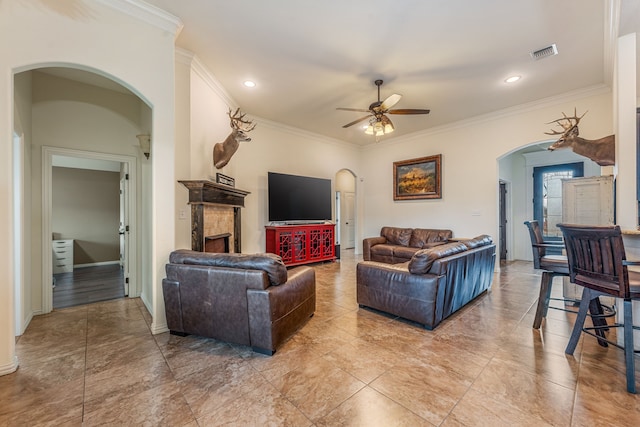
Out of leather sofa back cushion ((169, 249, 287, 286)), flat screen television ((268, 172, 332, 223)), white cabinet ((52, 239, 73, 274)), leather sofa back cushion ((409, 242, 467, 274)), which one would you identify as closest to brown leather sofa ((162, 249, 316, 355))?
leather sofa back cushion ((169, 249, 287, 286))

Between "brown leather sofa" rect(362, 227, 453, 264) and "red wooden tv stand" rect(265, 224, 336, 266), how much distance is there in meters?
0.91

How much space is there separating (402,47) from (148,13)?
2.64 m

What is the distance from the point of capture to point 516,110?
15.8ft

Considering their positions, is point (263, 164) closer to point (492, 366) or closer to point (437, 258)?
point (437, 258)

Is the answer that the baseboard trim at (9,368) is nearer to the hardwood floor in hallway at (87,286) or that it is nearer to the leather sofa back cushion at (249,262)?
the leather sofa back cushion at (249,262)

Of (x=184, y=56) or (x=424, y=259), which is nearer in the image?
(x=424, y=259)

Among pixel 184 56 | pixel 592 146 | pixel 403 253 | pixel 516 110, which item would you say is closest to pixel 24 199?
pixel 184 56

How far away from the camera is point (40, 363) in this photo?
2.07 meters

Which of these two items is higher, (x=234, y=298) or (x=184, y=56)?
(x=184, y=56)

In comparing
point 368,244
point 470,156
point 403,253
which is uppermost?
point 470,156

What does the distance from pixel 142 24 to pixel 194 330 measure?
2929 millimetres

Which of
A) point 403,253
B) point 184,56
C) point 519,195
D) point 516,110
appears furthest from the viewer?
point 519,195

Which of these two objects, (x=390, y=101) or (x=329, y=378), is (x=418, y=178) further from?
(x=329, y=378)

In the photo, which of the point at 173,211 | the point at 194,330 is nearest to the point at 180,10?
the point at 173,211
